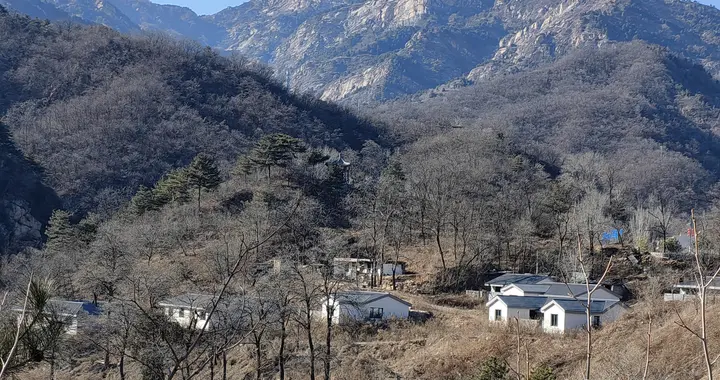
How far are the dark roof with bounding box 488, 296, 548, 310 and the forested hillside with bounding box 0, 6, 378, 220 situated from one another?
1622 inches

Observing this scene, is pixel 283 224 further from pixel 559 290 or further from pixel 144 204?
pixel 144 204

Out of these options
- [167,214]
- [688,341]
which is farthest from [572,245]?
[167,214]

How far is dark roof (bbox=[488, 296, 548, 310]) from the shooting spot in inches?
1259

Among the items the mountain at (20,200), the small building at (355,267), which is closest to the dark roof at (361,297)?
the small building at (355,267)

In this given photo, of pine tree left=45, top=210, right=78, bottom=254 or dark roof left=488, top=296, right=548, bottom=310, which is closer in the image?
dark roof left=488, top=296, right=548, bottom=310

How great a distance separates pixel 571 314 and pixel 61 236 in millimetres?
29586

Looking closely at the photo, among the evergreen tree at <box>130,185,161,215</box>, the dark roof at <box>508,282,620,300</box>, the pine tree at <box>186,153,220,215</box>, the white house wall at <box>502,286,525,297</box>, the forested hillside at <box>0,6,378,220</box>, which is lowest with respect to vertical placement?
the white house wall at <box>502,286,525,297</box>

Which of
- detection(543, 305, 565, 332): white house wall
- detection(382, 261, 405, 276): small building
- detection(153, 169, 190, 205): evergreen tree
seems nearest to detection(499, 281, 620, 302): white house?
detection(543, 305, 565, 332): white house wall

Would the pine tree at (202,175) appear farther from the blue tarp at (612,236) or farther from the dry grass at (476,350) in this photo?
the blue tarp at (612,236)

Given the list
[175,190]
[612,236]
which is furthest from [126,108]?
[612,236]

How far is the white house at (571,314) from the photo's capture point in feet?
98.7

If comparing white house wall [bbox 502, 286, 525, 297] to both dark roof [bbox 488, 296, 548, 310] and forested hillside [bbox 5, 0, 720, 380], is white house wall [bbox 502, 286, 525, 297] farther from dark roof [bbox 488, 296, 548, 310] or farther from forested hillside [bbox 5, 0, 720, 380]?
forested hillside [bbox 5, 0, 720, 380]

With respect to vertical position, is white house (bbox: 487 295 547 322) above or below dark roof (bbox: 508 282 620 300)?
below

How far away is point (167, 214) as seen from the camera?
158ft
